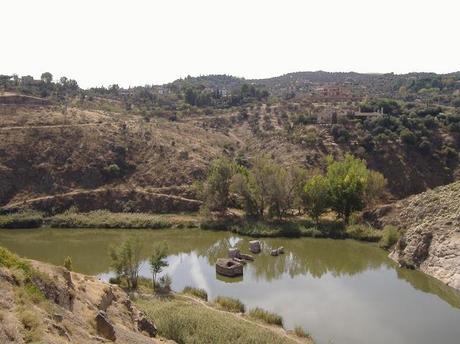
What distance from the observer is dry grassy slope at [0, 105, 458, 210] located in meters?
64.9

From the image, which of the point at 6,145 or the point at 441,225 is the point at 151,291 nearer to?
the point at 441,225

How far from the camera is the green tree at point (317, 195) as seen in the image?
5312cm

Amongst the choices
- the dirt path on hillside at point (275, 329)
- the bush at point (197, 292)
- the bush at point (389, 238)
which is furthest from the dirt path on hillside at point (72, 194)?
the dirt path on hillside at point (275, 329)

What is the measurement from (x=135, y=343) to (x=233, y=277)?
2282 cm

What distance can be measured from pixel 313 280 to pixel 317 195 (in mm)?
13960

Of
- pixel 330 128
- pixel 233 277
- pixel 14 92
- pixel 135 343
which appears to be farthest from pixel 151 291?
pixel 14 92

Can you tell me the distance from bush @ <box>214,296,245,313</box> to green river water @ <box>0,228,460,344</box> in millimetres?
1532

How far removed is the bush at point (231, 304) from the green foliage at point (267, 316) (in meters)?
1.00

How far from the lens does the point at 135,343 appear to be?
1823cm

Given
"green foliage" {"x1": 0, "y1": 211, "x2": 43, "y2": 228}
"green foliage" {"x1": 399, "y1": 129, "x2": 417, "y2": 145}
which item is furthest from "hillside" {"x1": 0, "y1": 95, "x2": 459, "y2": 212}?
"green foliage" {"x1": 0, "y1": 211, "x2": 43, "y2": 228}

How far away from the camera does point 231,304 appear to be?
3238cm

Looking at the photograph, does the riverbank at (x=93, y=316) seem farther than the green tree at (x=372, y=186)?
No

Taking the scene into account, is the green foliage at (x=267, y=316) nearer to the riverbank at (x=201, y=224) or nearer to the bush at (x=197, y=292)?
the bush at (x=197, y=292)

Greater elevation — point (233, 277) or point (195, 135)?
point (195, 135)
